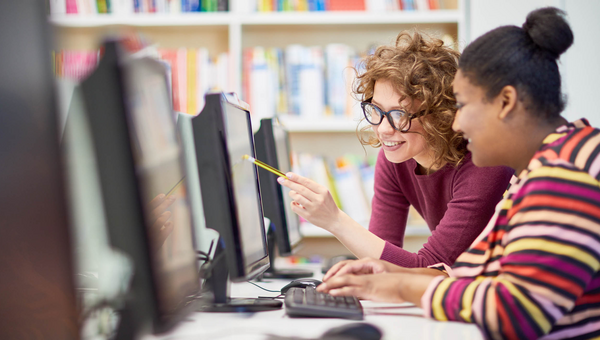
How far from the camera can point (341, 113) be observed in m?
2.04

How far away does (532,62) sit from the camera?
71 cm

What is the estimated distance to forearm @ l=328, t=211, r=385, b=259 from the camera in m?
1.09

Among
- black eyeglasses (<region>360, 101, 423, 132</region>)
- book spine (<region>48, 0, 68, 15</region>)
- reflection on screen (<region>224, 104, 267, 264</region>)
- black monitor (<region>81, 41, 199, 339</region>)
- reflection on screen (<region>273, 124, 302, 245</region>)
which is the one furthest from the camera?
reflection on screen (<region>273, 124, 302, 245</region>)

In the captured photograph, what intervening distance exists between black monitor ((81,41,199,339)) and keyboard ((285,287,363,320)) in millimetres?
216

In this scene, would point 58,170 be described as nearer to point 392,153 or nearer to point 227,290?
point 227,290

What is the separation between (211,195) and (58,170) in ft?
1.32

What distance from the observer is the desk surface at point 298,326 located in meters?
0.61

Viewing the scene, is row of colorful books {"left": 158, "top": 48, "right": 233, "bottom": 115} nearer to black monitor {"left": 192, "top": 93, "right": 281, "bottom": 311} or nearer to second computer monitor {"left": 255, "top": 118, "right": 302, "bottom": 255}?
second computer monitor {"left": 255, "top": 118, "right": 302, "bottom": 255}

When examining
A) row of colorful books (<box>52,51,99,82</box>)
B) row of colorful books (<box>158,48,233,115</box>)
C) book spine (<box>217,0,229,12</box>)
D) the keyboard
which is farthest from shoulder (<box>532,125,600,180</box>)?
book spine (<box>217,0,229,12</box>)

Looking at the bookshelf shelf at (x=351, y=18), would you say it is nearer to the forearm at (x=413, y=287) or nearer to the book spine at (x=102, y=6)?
the book spine at (x=102, y=6)

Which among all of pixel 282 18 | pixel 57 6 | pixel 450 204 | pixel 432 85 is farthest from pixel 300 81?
pixel 57 6

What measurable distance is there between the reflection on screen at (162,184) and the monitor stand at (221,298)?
0.57 feet

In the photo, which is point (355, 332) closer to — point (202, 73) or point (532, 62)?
point (532, 62)

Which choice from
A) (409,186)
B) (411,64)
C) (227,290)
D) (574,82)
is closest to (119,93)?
(227,290)
